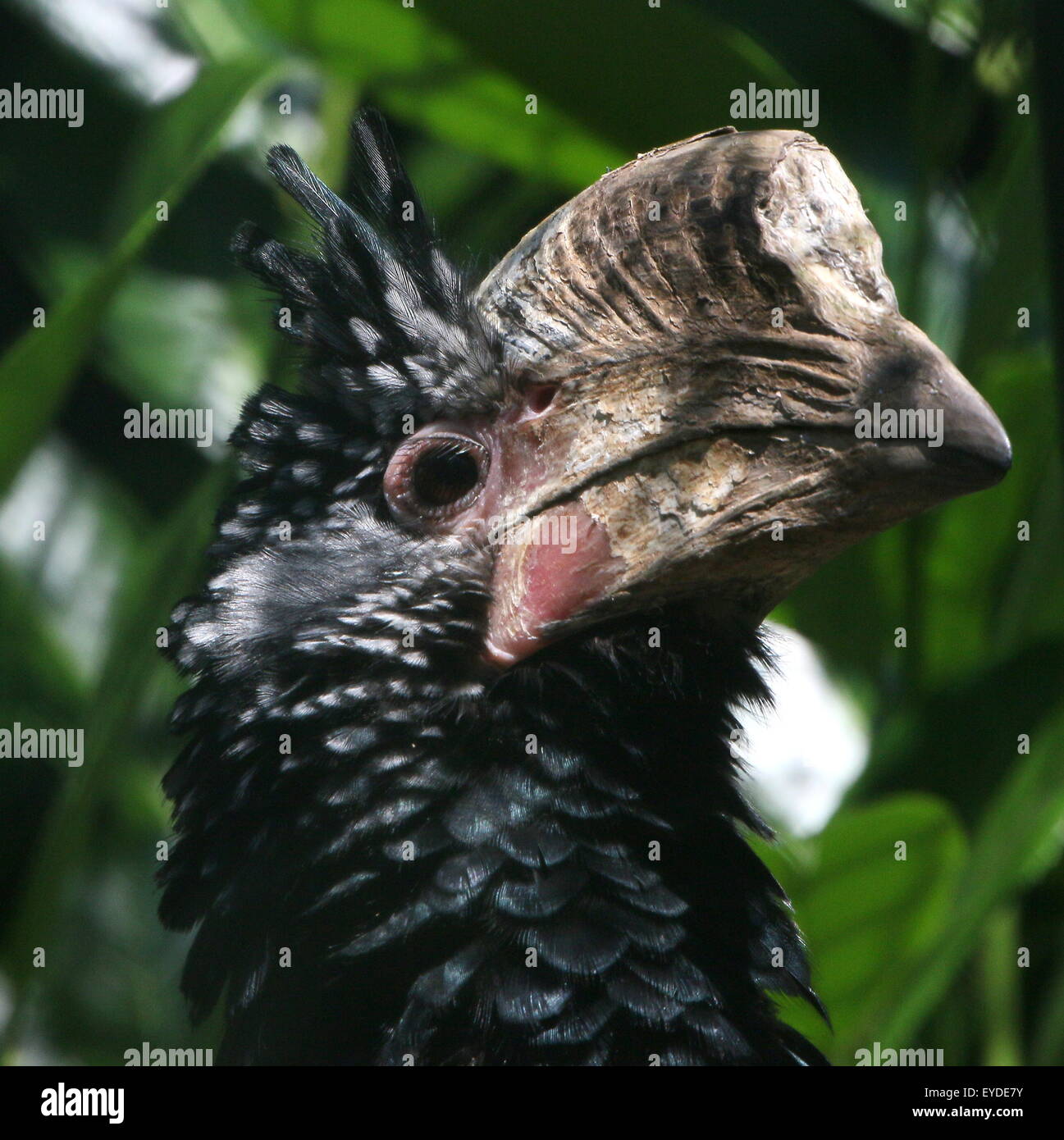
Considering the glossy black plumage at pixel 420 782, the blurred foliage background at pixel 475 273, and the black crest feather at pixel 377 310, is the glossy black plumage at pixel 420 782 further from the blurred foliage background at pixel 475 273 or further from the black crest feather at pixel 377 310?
the blurred foliage background at pixel 475 273

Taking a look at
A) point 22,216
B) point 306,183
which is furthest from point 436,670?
point 22,216

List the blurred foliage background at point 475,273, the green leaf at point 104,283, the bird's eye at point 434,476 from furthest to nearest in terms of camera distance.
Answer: the blurred foliage background at point 475,273
the green leaf at point 104,283
the bird's eye at point 434,476

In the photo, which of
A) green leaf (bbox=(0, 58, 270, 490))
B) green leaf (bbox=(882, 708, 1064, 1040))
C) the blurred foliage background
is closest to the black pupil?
the blurred foliage background

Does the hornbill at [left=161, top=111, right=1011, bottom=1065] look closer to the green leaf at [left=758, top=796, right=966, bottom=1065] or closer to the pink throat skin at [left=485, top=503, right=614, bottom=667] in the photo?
the pink throat skin at [left=485, top=503, right=614, bottom=667]

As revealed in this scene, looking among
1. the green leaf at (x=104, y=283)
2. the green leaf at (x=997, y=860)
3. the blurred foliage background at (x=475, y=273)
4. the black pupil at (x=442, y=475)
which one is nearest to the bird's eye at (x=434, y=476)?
the black pupil at (x=442, y=475)

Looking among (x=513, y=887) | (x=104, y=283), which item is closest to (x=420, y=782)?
(x=513, y=887)

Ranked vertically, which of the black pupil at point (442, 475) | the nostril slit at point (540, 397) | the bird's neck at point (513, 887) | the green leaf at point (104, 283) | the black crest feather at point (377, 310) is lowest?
the bird's neck at point (513, 887)

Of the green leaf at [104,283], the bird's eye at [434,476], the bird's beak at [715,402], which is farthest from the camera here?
the green leaf at [104,283]

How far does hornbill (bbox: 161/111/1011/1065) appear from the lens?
0.74m

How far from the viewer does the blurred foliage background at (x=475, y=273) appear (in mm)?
Answer: 1198

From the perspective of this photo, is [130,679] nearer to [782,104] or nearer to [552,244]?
[552,244]

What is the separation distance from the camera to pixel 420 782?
0.80 metres

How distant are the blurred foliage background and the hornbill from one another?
169mm
